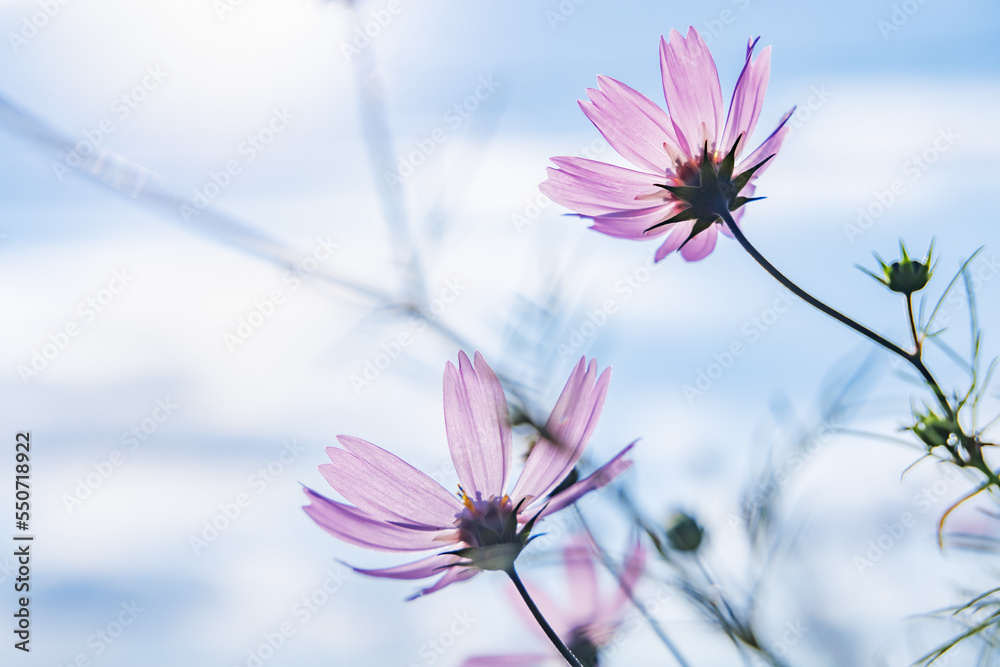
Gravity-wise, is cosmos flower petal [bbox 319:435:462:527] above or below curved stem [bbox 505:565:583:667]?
below

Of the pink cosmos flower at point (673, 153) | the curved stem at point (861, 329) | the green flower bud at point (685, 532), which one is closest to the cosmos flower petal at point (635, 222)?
the pink cosmos flower at point (673, 153)

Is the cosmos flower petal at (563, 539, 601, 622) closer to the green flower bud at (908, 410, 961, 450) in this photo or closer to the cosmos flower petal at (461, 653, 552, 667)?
the cosmos flower petal at (461, 653, 552, 667)

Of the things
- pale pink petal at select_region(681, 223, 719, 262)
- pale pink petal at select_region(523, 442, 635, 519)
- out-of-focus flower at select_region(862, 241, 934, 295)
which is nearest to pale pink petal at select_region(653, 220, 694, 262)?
pale pink petal at select_region(681, 223, 719, 262)

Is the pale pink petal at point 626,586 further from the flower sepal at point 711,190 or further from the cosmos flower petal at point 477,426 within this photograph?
the flower sepal at point 711,190

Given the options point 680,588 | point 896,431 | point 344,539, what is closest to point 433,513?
point 344,539

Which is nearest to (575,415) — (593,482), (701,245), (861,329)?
(593,482)

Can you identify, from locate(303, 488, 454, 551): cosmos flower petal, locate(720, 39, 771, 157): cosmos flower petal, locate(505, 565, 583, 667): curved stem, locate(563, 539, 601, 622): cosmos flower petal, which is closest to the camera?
locate(505, 565, 583, 667): curved stem

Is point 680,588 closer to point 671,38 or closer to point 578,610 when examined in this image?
point 578,610
